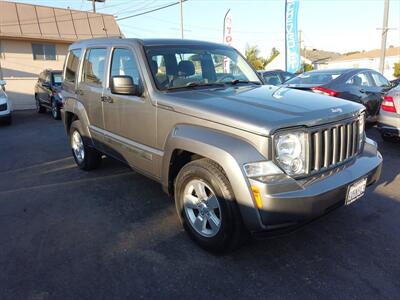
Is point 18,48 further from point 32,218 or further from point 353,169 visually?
point 353,169

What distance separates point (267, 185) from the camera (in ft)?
8.56

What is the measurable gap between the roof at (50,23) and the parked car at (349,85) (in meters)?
17.1

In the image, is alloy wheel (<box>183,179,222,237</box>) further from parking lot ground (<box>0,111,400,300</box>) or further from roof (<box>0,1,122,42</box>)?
roof (<box>0,1,122,42</box>)

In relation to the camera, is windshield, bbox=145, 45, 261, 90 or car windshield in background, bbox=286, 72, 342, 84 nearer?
windshield, bbox=145, 45, 261, 90

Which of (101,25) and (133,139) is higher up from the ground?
(101,25)

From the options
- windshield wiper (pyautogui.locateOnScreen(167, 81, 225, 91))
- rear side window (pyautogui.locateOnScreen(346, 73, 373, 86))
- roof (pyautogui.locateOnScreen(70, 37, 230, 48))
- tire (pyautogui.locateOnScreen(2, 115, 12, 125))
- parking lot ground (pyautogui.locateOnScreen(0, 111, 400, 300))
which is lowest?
tire (pyautogui.locateOnScreen(2, 115, 12, 125))

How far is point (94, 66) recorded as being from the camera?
195 inches

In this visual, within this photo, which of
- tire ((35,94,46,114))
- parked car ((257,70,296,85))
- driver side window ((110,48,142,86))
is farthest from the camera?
tire ((35,94,46,114))

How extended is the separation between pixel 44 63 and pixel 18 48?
1.57 metres

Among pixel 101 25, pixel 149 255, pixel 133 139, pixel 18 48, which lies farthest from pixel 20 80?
pixel 149 255

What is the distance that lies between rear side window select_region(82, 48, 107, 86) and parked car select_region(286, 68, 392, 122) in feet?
15.2

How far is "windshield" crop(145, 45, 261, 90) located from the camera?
3.86 metres

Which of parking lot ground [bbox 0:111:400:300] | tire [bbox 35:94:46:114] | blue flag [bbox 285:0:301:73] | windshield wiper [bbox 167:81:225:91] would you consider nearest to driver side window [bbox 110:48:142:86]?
windshield wiper [bbox 167:81:225:91]

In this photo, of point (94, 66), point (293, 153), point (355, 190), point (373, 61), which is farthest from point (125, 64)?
point (373, 61)
